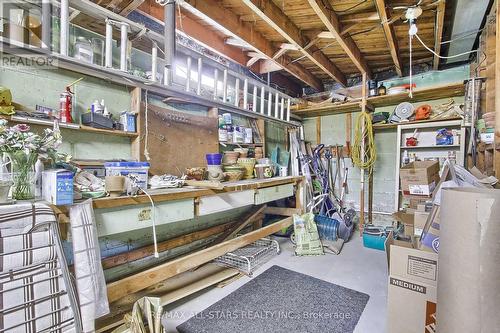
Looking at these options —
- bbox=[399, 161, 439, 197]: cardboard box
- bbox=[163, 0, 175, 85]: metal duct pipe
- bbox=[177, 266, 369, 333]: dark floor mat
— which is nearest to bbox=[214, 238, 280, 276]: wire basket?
bbox=[177, 266, 369, 333]: dark floor mat

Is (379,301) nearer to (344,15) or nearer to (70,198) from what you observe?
(70,198)

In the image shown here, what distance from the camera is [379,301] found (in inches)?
80.0

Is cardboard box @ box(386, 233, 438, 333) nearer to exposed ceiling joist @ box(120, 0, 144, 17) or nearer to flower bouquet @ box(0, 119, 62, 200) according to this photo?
flower bouquet @ box(0, 119, 62, 200)

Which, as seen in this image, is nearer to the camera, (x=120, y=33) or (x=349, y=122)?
(x=120, y=33)

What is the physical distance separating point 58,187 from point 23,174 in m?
0.23

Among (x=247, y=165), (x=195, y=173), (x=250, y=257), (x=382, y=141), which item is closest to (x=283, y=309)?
(x=250, y=257)

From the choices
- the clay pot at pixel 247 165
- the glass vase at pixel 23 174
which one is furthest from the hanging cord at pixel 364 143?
the glass vase at pixel 23 174

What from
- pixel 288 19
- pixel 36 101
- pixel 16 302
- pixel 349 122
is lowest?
pixel 16 302

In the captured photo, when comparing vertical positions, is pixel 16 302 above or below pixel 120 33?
below

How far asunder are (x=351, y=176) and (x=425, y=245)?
10.5ft

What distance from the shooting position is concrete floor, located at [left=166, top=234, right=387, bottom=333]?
5.98 ft

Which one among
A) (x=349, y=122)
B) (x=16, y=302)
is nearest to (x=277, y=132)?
(x=349, y=122)

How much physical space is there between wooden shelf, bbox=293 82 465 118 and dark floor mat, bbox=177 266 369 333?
9.43 ft

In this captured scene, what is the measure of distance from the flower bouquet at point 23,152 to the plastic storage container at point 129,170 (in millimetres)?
367
